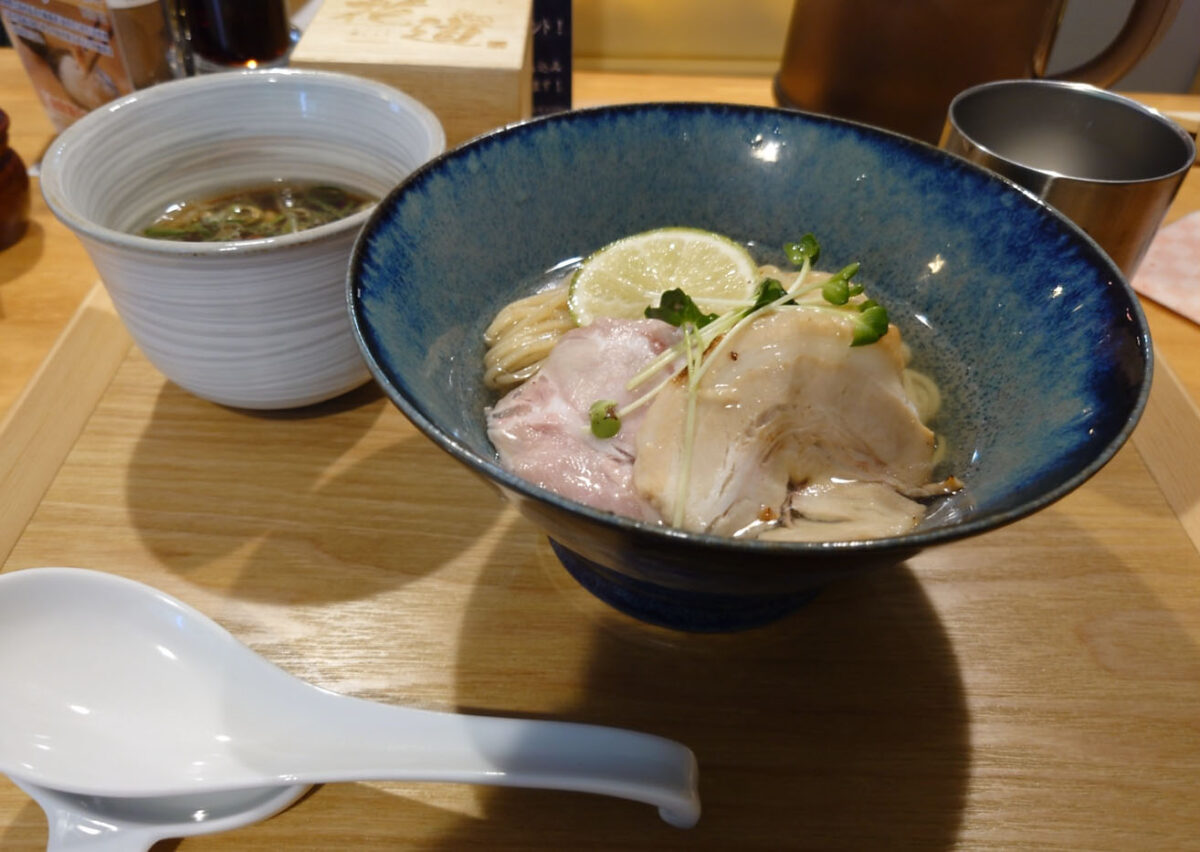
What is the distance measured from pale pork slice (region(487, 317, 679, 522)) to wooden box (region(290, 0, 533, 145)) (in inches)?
28.5

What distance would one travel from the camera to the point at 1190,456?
3.36 ft

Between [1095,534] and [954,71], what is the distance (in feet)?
3.07

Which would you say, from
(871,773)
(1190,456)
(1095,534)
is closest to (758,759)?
(871,773)

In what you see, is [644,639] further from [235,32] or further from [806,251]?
[235,32]

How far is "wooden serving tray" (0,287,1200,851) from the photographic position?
0.69 metres

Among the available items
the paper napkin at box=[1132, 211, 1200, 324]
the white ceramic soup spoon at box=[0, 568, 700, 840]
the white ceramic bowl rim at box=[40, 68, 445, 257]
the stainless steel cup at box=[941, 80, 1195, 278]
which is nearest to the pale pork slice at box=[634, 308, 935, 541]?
the white ceramic soup spoon at box=[0, 568, 700, 840]

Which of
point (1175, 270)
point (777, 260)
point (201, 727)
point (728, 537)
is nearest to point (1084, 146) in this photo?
point (1175, 270)

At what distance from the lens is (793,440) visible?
0.77 metres

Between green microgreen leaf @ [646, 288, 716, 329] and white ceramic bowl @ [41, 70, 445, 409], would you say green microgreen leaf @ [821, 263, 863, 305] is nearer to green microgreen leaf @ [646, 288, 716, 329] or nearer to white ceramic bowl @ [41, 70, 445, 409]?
green microgreen leaf @ [646, 288, 716, 329]

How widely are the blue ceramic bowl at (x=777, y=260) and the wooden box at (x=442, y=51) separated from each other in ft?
1.76

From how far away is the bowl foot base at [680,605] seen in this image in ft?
2.51

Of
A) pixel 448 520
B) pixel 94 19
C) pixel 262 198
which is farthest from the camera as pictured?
pixel 94 19

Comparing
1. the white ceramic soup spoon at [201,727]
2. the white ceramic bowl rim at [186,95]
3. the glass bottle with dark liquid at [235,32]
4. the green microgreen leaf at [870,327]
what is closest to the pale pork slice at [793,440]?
the green microgreen leaf at [870,327]

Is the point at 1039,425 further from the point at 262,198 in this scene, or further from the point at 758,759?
the point at 262,198
